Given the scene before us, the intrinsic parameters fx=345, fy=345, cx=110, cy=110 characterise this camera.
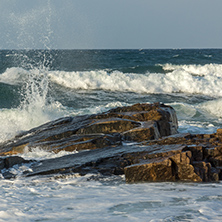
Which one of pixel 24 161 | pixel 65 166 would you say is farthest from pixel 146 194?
pixel 24 161

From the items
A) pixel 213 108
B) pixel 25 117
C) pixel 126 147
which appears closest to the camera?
pixel 126 147

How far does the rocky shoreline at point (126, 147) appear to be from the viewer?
5.05 meters

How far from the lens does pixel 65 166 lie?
561 cm

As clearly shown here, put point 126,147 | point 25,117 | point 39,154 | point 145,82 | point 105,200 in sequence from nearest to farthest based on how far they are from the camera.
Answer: point 105,200 → point 126,147 → point 39,154 → point 25,117 → point 145,82

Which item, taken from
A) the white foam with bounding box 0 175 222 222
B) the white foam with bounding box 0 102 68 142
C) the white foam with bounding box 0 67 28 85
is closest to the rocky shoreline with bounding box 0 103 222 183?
the white foam with bounding box 0 175 222 222

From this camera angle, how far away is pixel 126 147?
249 inches

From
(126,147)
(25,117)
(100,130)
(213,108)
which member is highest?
(213,108)

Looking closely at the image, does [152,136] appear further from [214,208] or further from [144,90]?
[144,90]

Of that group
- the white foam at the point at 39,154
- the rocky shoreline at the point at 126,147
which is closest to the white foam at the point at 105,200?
the rocky shoreline at the point at 126,147

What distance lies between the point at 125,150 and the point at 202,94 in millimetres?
15035

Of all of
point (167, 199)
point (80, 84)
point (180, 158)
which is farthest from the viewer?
point (80, 84)

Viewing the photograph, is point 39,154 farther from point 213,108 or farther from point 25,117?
point 213,108

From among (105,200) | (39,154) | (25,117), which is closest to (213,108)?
(25,117)

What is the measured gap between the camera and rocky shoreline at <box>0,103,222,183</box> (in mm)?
5047
